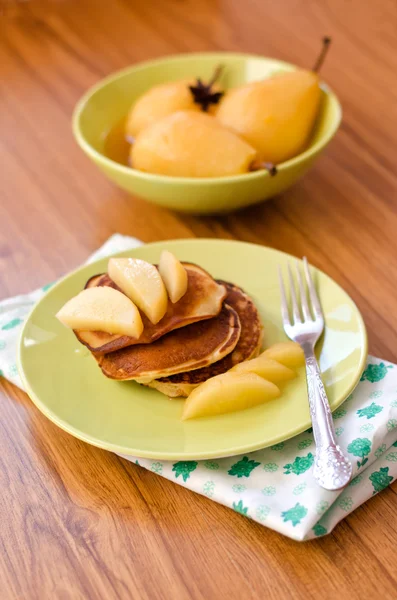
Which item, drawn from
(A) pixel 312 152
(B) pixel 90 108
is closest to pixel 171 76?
(B) pixel 90 108

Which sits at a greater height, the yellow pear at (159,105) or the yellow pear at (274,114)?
the yellow pear at (274,114)

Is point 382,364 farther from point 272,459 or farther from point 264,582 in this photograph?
point 264,582

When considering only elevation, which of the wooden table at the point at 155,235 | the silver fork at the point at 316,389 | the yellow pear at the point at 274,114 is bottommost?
the wooden table at the point at 155,235

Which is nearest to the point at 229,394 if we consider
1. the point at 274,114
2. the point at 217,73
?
the point at 274,114

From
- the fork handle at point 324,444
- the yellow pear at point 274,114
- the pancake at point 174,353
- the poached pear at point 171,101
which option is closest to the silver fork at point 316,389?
the fork handle at point 324,444

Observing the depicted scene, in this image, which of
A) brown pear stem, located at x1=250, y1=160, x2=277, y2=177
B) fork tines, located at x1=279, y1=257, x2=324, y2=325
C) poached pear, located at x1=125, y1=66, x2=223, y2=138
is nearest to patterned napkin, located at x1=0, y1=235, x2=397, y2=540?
fork tines, located at x1=279, y1=257, x2=324, y2=325

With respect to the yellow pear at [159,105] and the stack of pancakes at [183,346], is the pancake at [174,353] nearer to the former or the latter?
the stack of pancakes at [183,346]
